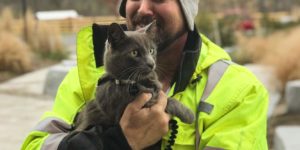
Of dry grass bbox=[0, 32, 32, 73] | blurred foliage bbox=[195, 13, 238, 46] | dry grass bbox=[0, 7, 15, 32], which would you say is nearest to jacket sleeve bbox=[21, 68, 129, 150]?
dry grass bbox=[0, 32, 32, 73]

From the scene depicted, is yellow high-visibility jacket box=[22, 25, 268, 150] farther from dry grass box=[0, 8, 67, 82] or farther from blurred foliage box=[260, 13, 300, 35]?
blurred foliage box=[260, 13, 300, 35]

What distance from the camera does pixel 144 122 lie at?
2.42m

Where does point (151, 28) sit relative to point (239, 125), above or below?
above

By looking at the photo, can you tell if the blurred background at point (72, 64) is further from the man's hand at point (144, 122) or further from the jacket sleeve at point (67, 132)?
the man's hand at point (144, 122)

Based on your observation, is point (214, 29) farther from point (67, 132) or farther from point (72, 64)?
point (67, 132)

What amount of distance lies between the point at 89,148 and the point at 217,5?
32.2 m

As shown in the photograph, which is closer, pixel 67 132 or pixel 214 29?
pixel 67 132

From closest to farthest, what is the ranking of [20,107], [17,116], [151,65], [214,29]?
[151,65], [17,116], [20,107], [214,29]

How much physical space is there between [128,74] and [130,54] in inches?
Result: 3.2

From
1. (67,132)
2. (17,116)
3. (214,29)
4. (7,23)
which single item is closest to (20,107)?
(17,116)

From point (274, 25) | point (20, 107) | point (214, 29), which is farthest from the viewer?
point (274, 25)

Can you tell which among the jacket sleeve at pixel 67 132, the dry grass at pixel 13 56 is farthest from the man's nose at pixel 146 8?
the dry grass at pixel 13 56

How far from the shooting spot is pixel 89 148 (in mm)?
2357

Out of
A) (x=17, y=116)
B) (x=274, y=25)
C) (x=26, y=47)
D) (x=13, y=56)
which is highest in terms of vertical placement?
(x=17, y=116)
